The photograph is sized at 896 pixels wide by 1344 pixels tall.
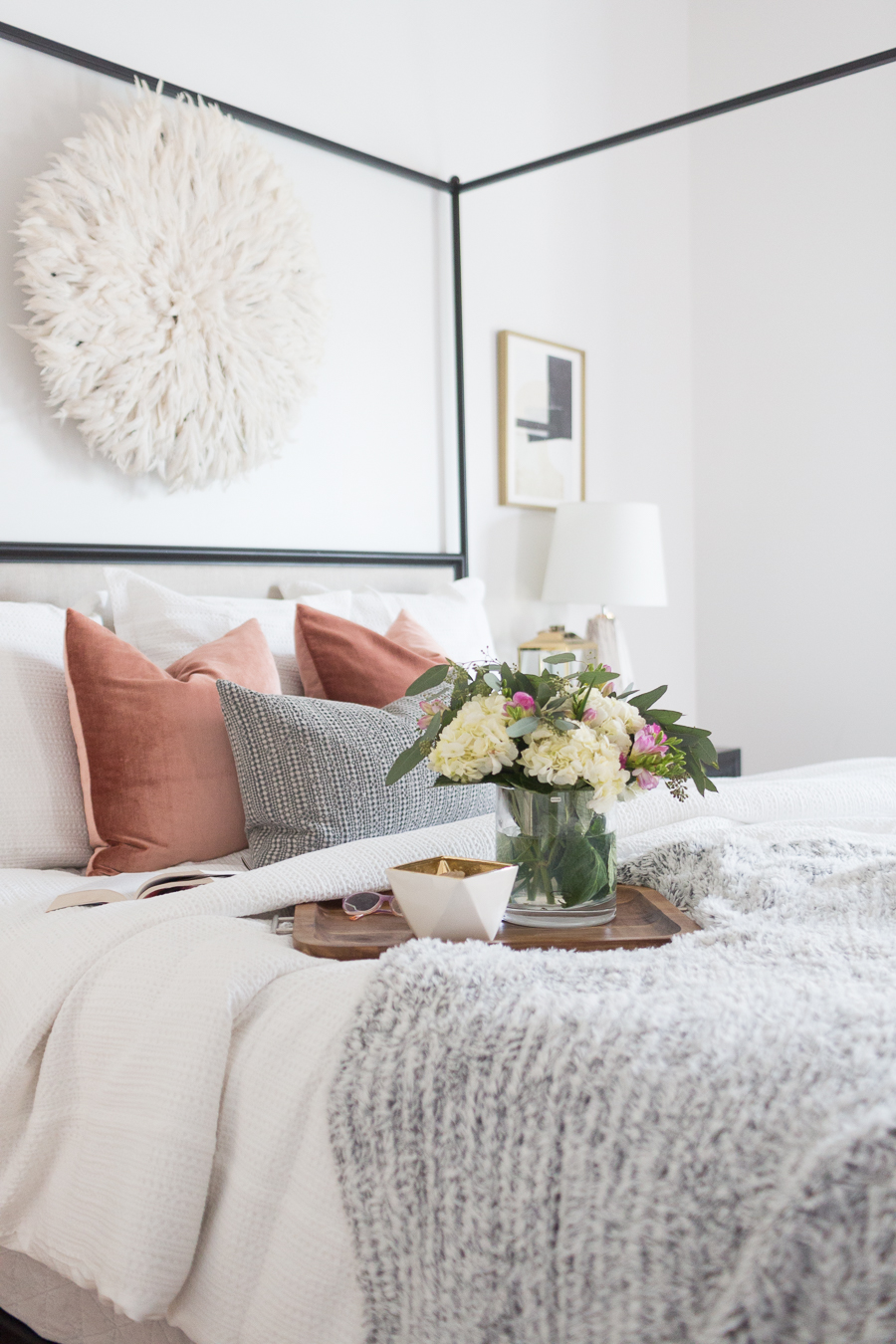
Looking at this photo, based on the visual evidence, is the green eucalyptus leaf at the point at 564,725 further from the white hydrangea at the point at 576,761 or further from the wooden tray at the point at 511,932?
the wooden tray at the point at 511,932

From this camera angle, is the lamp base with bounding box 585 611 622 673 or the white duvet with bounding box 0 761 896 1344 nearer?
the white duvet with bounding box 0 761 896 1344

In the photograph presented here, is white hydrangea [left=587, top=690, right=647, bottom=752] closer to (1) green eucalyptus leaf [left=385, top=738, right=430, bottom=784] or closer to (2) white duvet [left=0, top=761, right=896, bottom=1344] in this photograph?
(1) green eucalyptus leaf [left=385, top=738, right=430, bottom=784]

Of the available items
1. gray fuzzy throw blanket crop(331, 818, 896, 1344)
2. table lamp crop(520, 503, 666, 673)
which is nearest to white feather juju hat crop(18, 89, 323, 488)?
table lamp crop(520, 503, 666, 673)

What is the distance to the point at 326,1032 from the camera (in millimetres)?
1011

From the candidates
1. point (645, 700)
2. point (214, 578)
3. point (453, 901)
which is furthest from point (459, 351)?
point (453, 901)

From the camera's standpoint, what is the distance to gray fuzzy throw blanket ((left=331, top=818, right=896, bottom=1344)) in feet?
2.33

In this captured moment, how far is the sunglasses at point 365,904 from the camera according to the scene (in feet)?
4.29

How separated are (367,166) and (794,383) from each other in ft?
5.52

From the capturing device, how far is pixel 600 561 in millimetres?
3055

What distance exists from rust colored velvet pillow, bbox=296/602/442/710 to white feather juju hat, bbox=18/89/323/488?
22.6 inches

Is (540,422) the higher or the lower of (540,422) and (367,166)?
the lower

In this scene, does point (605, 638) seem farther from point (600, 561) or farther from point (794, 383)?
point (794, 383)

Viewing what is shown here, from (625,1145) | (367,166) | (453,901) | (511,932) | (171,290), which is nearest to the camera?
(625,1145)

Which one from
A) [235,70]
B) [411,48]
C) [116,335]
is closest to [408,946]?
[116,335]
